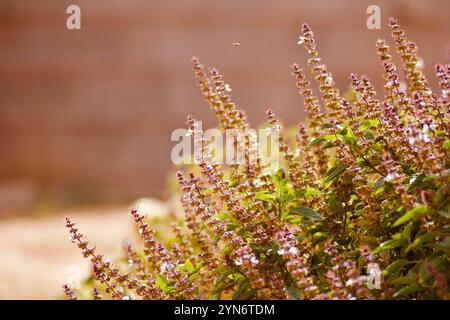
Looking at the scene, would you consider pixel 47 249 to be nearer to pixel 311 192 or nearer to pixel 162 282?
pixel 162 282

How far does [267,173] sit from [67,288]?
637mm

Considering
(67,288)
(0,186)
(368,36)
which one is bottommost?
(67,288)

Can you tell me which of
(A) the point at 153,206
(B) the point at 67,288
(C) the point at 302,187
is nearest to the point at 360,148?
(C) the point at 302,187

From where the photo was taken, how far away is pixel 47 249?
6.45 m

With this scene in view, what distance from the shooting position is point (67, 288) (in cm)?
204

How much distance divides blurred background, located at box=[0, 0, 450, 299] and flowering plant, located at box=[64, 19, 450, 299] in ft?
19.3

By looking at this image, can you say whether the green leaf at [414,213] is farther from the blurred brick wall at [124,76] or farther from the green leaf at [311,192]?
the blurred brick wall at [124,76]

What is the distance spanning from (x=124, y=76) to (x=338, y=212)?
625 centimetres

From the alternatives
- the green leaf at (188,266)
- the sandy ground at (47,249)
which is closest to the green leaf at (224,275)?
the green leaf at (188,266)

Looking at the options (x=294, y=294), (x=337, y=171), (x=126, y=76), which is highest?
(x=126, y=76)

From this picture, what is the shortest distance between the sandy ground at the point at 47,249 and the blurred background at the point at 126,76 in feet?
2.42

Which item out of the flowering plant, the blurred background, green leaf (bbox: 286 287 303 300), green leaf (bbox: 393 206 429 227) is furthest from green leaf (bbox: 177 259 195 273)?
the blurred background

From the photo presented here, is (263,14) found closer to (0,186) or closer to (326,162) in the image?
(0,186)

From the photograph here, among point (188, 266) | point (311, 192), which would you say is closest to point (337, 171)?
point (311, 192)
